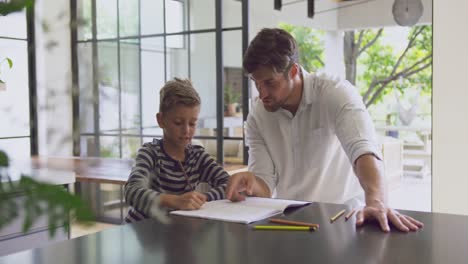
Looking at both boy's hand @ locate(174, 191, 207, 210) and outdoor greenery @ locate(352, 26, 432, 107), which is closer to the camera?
boy's hand @ locate(174, 191, 207, 210)

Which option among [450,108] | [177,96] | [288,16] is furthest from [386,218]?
[288,16]

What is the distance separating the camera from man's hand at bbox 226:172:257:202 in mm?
1482

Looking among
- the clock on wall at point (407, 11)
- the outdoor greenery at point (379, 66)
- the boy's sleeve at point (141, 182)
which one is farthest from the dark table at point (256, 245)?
the outdoor greenery at point (379, 66)

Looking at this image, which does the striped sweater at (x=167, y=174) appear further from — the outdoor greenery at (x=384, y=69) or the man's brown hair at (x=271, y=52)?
the outdoor greenery at (x=384, y=69)

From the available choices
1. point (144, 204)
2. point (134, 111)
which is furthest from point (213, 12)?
point (144, 204)

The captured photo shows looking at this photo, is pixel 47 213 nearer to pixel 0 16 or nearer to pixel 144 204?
pixel 0 16

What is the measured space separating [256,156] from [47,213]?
1.58 metres

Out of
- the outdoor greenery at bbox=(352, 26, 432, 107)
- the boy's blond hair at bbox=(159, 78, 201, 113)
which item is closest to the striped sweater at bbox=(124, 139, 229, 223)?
the boy's blond hair at bbox=(159, 78, 201, 113)

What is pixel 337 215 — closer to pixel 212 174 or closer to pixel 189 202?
pixel 189 202

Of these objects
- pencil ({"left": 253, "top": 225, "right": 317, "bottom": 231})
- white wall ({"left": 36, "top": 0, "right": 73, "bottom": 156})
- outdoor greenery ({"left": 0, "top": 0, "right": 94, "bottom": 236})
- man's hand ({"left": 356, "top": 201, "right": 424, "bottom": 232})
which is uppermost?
white wall ({"left": 36, "top": 0, "right": 73, "bottom": 156})

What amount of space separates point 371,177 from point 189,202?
484 millimetres

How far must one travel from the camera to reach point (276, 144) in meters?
1.84

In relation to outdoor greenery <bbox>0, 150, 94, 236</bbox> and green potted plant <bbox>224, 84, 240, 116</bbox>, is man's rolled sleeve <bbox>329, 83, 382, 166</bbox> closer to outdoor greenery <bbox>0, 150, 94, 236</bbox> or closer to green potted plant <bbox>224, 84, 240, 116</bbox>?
outdoor greenery <bbox>0, 150, 94, 236</bbox>

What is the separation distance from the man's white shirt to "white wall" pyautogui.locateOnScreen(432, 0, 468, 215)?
5.47 feet
